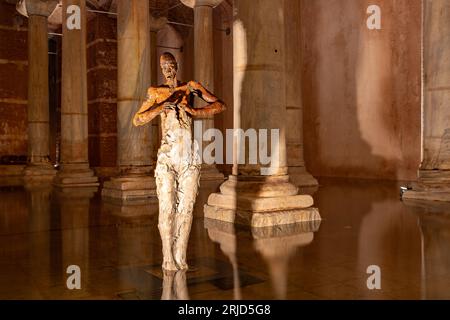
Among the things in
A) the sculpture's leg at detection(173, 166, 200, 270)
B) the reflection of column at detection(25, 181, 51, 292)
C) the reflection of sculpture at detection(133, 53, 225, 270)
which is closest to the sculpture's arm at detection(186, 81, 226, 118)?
the reflection of sculpture at detection(133, 53, 225, 270)

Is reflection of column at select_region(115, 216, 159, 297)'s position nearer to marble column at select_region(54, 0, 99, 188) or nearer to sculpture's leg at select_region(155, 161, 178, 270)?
sculpture's leg at select_region(155, 161, 178, 270)

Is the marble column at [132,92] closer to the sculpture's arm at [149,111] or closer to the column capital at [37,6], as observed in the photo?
the sculpture's arm at [149,111]

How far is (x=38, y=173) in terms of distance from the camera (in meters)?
17.3

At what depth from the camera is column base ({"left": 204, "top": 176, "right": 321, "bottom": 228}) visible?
6.93 meters

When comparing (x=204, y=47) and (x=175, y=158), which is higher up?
(x=204, y=47)

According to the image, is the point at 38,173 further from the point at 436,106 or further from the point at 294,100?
the point at 436,106

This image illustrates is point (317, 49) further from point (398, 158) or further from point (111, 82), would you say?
point (111, 82)

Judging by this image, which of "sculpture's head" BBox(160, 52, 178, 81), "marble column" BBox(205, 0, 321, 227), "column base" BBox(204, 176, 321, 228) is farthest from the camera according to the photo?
"marble column" BBox(205, 0, 321, 227)

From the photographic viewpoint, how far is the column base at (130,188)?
10.5 m

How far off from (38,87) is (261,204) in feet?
43.2

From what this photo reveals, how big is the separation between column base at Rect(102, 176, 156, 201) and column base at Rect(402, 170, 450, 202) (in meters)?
5.69

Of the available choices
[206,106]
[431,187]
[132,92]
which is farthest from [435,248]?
[132,92]
